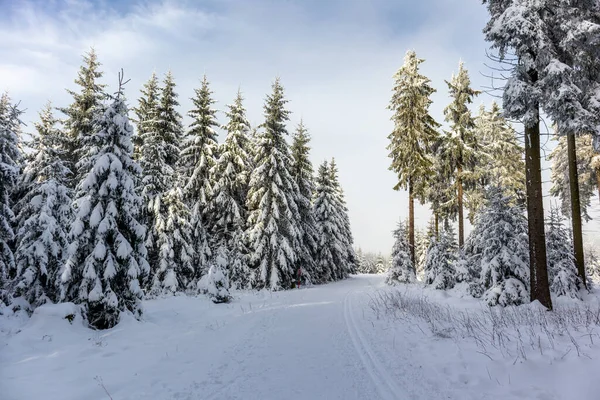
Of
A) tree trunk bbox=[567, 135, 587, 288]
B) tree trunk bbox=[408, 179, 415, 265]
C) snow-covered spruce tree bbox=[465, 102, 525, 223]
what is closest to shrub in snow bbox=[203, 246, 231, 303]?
tree trunk bbox=[408, 179, 415, 265]

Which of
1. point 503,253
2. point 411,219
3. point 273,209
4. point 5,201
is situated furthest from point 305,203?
point 5,201

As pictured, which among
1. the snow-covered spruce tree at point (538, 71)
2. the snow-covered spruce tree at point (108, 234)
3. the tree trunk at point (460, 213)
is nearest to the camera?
the snow-covered spruce tree at point (108, 234)

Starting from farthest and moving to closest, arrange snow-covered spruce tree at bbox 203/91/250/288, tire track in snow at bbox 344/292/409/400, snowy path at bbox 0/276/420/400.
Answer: snow-covered spruce tree at bbox 203/91/250/288 → snowy path at bbox 0/276/420/400 → tire track in snow at bbox 344/292/409/400

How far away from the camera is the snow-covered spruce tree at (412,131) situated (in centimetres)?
2503

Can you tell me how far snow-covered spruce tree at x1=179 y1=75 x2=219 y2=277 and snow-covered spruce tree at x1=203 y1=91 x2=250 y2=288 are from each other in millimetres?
495

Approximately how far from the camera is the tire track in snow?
512 cm

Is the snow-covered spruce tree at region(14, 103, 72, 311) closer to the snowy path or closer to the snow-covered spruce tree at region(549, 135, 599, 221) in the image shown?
the snowy path

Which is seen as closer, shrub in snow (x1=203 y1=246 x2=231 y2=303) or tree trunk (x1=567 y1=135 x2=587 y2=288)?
tree trunk (x1=567 y1=135 x2=587 y2=288)

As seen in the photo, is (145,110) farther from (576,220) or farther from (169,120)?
(576,220)

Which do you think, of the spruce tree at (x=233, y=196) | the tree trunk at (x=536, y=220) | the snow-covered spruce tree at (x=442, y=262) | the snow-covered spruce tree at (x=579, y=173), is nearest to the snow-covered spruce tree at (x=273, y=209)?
the spruce tree at (x=233, y=196)

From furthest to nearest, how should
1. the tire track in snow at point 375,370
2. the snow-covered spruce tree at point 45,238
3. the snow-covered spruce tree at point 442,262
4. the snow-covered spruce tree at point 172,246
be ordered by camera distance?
the snow-covered spruce tree at point 442,262
the snow-covered spruce tree at point 172,246
the snow-covered spruce tree at point 45,238
the tire track in snow at point 375,370

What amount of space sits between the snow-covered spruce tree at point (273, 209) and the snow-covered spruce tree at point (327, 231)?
5.73 metres

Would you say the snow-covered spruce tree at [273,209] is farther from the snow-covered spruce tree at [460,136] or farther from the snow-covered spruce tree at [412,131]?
the snow-covered spruce tree at [460,136]

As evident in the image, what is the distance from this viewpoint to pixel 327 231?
30.3 m
